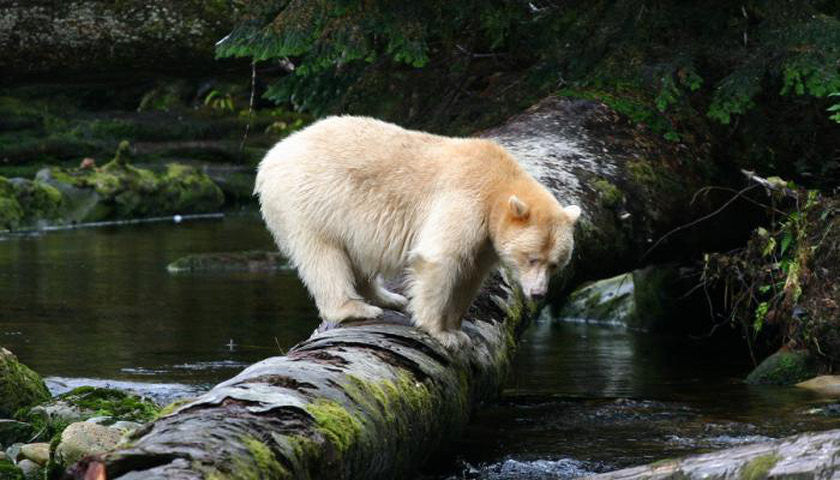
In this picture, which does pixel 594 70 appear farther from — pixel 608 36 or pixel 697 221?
pixel 697 221

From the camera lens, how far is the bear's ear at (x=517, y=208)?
19.8 feet

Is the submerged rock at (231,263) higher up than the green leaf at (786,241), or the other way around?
the green leaf at (786,241)

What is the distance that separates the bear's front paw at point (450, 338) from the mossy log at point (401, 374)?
46 millimetres

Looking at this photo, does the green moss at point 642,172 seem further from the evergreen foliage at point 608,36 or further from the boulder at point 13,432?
the boulder at point 13,432

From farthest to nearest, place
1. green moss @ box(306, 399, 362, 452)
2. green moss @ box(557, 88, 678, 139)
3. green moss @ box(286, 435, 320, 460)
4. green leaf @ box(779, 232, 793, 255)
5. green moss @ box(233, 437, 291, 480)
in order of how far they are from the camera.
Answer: green moss @ box(557, 88, 678, 139) → green leaf @ box(779, 232, 793, 255) → green moss @ box(306, 399, 362, 452) → green moss @ box(286, 435, 320, 460) → green moss @ box(233, 437, 291, 480)

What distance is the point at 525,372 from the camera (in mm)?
9734

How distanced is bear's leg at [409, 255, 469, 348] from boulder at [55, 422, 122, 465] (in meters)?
1.55

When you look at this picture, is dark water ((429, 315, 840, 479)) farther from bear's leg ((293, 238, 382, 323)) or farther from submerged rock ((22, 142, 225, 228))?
submerged rock ((22, 142, 225, 228))

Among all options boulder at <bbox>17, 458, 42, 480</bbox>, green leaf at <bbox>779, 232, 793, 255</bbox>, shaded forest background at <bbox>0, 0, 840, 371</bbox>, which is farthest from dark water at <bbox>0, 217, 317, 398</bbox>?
green leaf at <bbox>779, 232, 793, 255</bbox>

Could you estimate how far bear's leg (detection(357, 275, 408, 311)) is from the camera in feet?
22.9

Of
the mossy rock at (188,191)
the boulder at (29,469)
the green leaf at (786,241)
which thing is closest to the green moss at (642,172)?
the green leaf at (786,241)

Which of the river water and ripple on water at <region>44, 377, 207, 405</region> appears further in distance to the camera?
ripple on water at <region>44, 377, 207, 405</region>

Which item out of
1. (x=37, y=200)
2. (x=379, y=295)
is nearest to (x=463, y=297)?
(x=379, y=295)

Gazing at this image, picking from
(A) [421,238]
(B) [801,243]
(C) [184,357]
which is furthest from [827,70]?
(C) [184,357]
